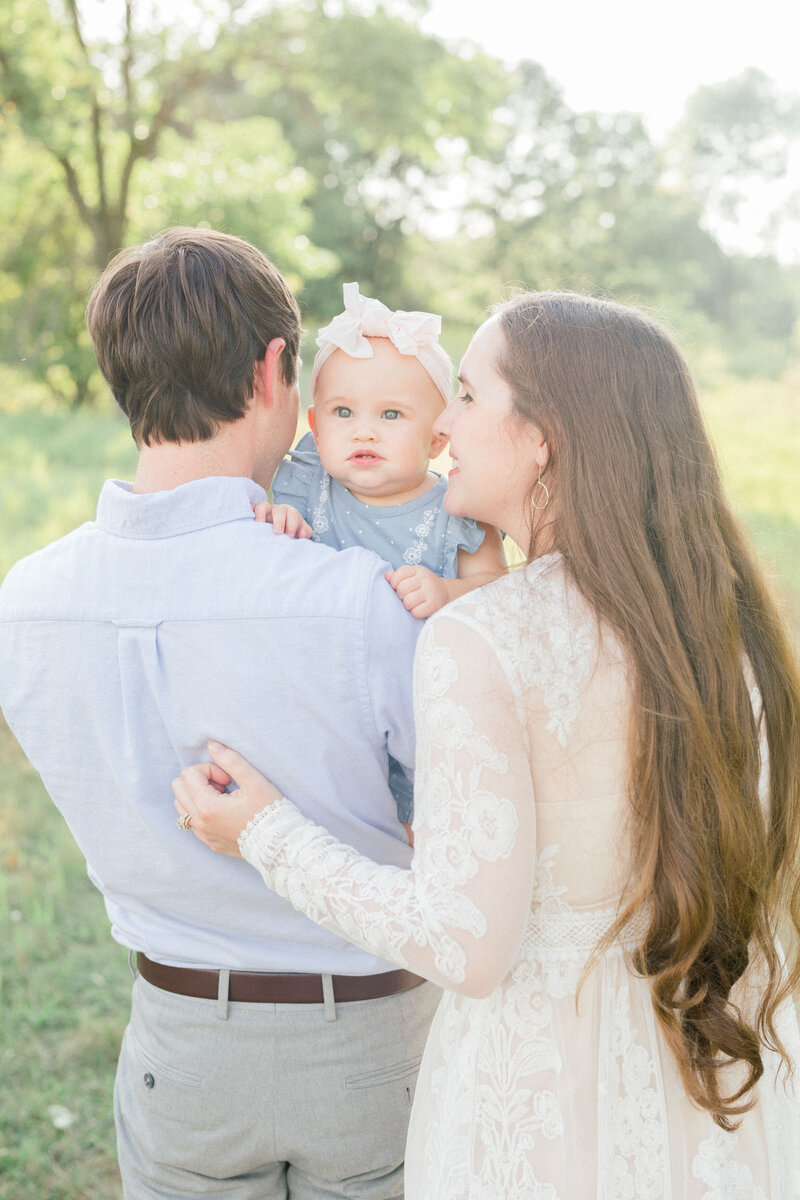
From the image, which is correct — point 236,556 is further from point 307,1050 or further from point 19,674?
point 307,1050

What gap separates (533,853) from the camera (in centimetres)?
134

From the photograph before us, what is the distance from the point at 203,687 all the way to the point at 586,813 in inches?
22.2

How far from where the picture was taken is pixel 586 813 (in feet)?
4.62

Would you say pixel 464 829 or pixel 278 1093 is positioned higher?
pixel 464 829

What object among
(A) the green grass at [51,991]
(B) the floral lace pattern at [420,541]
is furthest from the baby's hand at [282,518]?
(A) the green grass at [51,991]

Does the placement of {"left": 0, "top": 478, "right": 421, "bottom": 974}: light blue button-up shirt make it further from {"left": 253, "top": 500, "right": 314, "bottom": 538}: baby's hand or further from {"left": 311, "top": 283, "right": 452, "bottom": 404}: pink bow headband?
{"left": 311, "top": 283, "right": 452, "bottom": 404}: pink bow headband

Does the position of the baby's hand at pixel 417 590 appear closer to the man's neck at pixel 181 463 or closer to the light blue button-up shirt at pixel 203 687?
the light blue button-up shirt at pixel 203 687

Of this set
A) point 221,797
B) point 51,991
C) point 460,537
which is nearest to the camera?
point 221,797

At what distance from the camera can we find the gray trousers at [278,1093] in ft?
5.52

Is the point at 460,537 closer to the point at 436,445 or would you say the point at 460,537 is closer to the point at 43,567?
the point at 436,445

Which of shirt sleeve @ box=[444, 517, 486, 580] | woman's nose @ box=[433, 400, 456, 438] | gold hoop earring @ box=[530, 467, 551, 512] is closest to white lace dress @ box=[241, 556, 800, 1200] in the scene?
gold hoop earring @ box=[530, 467, 551, 512]

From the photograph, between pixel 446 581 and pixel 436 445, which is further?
pixel 436 445

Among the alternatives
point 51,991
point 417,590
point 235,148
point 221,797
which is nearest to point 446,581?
point 417,590

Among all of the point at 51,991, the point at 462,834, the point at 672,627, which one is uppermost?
the point at 672,627
